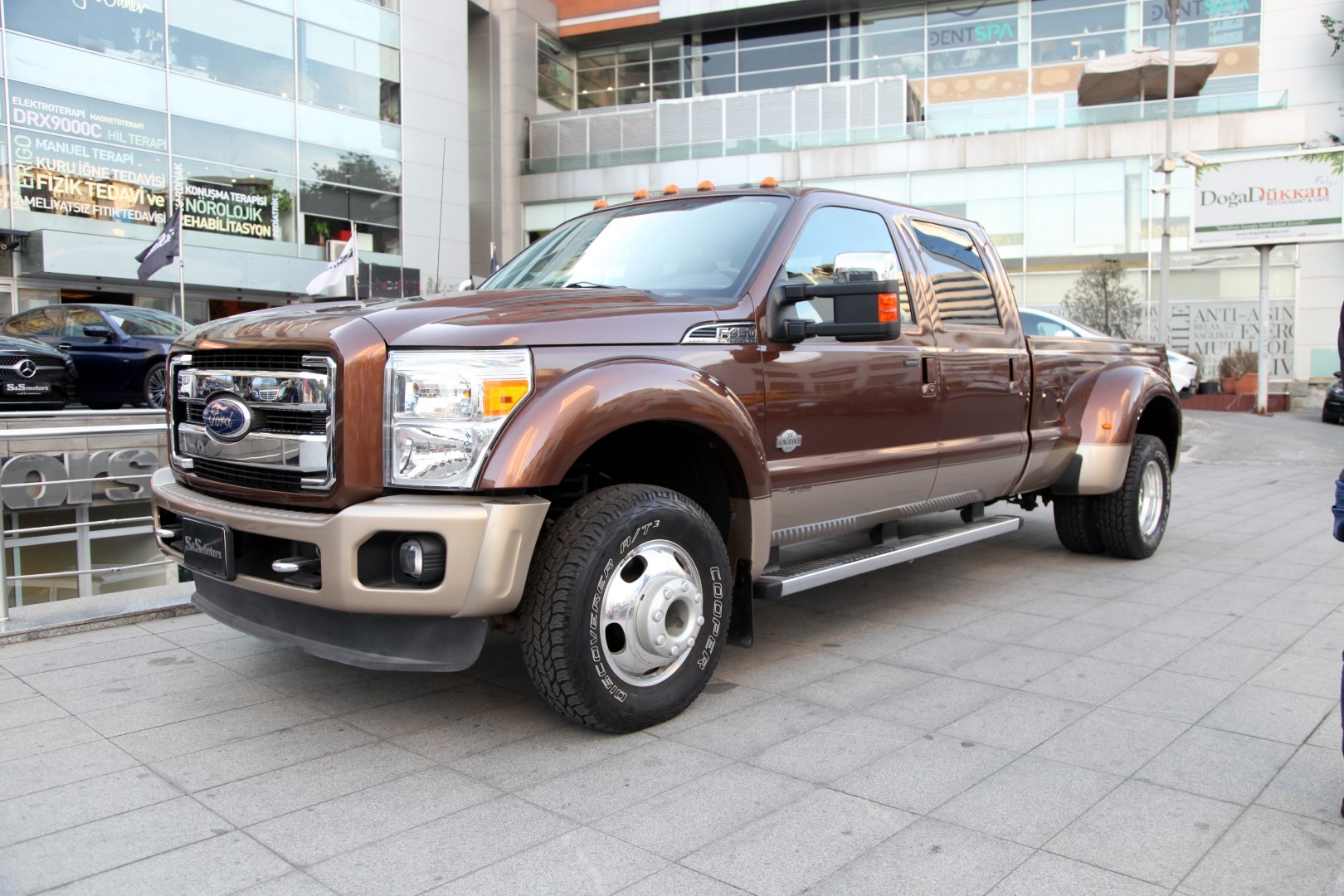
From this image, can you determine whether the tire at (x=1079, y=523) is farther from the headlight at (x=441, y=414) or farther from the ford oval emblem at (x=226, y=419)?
the ford oval emblem at (x=226, y=419)

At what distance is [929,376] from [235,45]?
2539 cm

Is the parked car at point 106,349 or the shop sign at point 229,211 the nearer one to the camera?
the parked car at point 106,349

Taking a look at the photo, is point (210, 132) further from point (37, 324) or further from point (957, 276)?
point (957, 276)

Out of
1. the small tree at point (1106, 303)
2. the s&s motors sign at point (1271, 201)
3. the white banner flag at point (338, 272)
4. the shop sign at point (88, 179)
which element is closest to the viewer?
the white banner flag at point (338, 272)

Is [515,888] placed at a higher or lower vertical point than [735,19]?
lower

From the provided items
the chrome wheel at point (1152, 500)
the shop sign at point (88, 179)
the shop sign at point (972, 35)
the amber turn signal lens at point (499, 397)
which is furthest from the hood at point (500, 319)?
the shop sign at point (972, 35)

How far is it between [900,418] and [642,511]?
1771mm

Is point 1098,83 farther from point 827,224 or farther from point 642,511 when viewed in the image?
point 642,511

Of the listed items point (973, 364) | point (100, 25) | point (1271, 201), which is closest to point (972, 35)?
point (1271, 201)

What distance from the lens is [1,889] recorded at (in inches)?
101

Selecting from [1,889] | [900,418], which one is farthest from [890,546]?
[1,889]

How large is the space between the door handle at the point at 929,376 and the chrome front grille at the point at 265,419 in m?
2.85

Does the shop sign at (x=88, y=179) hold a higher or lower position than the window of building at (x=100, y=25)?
lower

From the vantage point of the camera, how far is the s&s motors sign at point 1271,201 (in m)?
22.7
